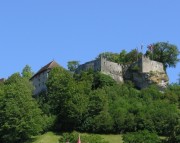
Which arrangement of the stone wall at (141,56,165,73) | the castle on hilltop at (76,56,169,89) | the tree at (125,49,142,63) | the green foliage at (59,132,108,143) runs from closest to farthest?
the green foliage at (59,132,108,143), the castle on hilltop at (76,56,169,89), the stone wall at (141,56,165,73), the tree at (125,49,142,63)

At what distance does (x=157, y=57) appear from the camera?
100938 mm

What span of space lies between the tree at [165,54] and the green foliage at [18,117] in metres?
27.3

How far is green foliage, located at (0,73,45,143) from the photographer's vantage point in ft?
247

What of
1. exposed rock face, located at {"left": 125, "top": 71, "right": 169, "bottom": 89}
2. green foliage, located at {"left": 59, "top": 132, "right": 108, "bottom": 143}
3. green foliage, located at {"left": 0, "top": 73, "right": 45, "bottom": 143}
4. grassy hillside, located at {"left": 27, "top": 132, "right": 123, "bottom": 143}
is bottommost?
green foliage, located at {"left": 59, "top": 132, "right": 108, "bottom": 143}

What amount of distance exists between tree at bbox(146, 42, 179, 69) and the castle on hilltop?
214 inches

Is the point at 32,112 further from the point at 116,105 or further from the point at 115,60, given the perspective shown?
the point at 115,60

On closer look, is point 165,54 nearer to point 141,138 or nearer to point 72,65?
point 72,65

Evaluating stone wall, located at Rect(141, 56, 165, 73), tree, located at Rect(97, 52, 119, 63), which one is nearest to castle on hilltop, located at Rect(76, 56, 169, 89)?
stone wall, located at Rect(141, 56, 165, 73)

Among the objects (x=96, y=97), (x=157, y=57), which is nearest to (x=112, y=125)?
(x=96, y=97)

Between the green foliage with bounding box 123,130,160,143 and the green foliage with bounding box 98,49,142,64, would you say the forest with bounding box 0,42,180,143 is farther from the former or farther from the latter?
the green foliage with bounding box 98,49,142,64

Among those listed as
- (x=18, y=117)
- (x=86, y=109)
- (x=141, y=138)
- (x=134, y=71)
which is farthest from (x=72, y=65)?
(x=141, y=138)

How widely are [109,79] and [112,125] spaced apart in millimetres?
13498

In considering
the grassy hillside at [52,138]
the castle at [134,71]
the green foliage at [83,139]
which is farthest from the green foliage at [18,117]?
the castle at [134,71]

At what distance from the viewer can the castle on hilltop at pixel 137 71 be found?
9281 cm
